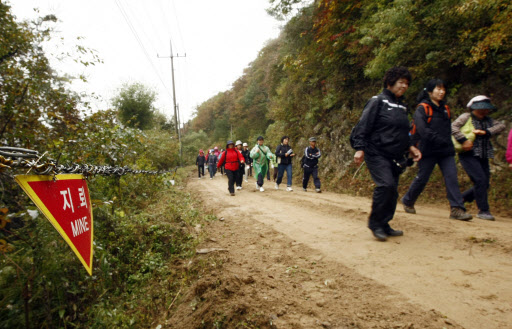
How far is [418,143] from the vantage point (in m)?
4.66

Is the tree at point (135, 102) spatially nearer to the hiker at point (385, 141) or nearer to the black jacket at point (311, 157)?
the black jacket at point (311, 157)

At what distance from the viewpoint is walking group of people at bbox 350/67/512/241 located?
3.51 metres

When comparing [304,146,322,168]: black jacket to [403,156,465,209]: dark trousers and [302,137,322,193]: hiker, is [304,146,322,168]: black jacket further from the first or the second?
[403,156,465,209]: dark trousers

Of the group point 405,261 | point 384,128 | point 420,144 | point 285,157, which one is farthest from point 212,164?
point 405,261

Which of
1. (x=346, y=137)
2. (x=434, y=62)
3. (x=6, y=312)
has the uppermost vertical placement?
(x=434, y=62)

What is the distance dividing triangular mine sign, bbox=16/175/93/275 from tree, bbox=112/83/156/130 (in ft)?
91.4

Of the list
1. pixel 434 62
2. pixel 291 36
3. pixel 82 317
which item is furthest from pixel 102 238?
pixel 291 36

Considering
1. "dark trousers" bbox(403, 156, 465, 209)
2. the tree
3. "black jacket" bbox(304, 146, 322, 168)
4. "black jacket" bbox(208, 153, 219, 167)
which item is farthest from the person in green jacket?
the tree

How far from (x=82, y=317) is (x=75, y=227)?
1.28 meters

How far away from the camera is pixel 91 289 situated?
2695mm

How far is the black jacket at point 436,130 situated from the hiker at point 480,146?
358 millimetres

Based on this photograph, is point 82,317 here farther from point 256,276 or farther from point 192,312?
point 256,276

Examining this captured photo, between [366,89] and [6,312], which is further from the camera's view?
[366,89]

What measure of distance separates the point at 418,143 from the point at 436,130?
1.10 ft
